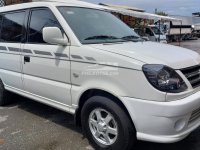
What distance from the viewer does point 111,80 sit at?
11.4 ft

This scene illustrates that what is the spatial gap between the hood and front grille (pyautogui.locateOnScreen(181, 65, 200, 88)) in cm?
5

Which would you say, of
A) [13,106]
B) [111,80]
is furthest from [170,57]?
[13,106]

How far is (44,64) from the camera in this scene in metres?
4.43

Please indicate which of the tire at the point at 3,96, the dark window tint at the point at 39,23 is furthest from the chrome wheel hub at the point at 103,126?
the tire at the point at 3,96

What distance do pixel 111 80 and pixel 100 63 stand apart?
27 cm

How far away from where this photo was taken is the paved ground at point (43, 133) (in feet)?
13.3

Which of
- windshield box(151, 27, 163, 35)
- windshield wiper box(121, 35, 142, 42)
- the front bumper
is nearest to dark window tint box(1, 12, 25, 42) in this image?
windshield wiper box(121, 35, 142, 42)

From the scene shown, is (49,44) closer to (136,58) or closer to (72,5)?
(72,5)

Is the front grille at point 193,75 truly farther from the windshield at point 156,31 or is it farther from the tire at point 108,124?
the windshield at point 156,31

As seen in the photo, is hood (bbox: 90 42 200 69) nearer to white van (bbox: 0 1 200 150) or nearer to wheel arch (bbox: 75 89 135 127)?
white van (bbox: 0 1 200 150)

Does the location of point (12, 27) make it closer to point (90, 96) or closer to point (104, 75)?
point (90, 96)

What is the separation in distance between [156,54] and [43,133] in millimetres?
2201

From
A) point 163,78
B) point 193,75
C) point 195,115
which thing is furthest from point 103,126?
point 193,75

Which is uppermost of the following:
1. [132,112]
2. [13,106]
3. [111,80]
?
[111,80]
